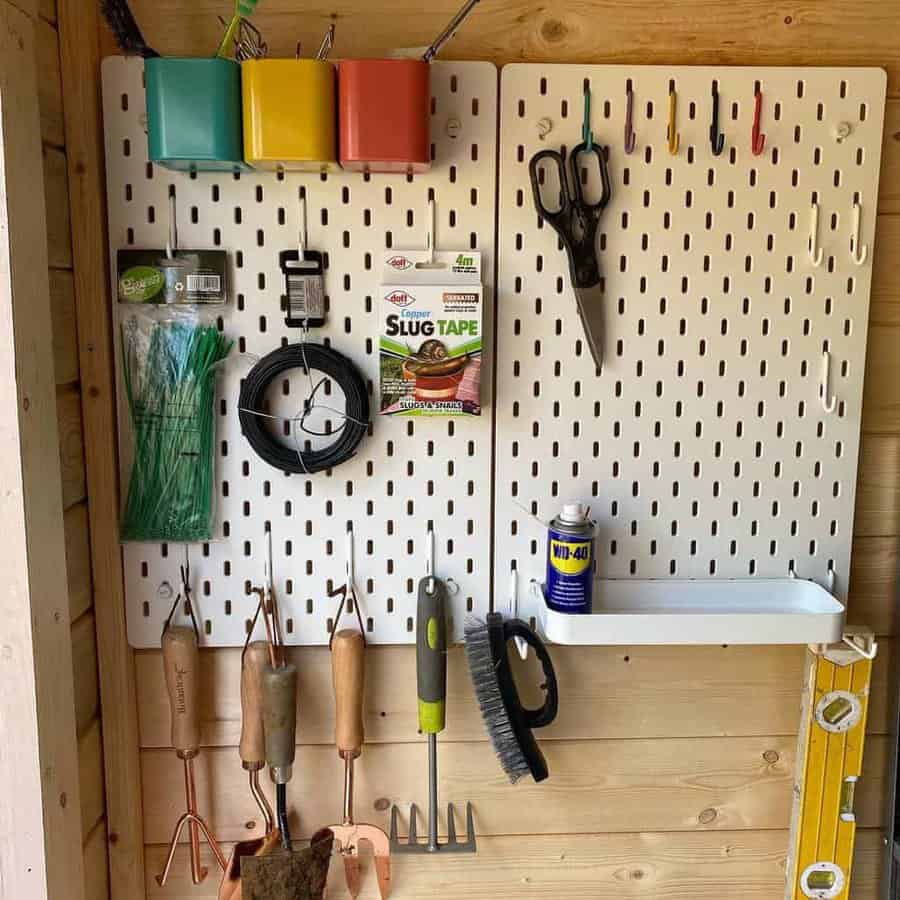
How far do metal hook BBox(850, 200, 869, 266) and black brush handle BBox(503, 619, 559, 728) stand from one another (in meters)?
0.58

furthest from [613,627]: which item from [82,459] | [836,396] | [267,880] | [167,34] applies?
[167,34]

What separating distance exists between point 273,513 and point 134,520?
0.52 feet

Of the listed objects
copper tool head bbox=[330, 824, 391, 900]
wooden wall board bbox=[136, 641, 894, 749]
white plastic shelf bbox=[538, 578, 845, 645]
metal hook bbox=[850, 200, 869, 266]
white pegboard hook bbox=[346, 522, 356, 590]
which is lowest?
copper tool head bbox=[330, 824, 391, 900]

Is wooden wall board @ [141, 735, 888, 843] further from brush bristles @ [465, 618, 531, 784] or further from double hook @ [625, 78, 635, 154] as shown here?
double hook @ [625, 78, 635, 154]

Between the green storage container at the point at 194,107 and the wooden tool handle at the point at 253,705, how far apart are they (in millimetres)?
558

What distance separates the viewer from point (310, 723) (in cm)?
110

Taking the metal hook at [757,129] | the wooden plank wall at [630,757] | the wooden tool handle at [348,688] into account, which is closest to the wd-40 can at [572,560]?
the wooden plank wall at [630,757]

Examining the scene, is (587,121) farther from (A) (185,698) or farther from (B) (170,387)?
(A) (185,698)

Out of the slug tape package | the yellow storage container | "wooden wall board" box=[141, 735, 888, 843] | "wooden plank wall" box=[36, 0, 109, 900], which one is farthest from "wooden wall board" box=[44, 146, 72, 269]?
"wooden wall board" box=[141, 735, 888, 843]

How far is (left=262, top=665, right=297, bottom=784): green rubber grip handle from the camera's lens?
101 cm

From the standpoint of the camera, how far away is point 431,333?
99 centimetres

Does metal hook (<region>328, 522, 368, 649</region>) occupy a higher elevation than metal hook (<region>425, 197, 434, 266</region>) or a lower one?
lower

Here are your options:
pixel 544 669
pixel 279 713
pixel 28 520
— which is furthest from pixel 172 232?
pixel 544 669

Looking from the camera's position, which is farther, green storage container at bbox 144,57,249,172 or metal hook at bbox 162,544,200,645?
metal hook at bbox 162,544,200,645
